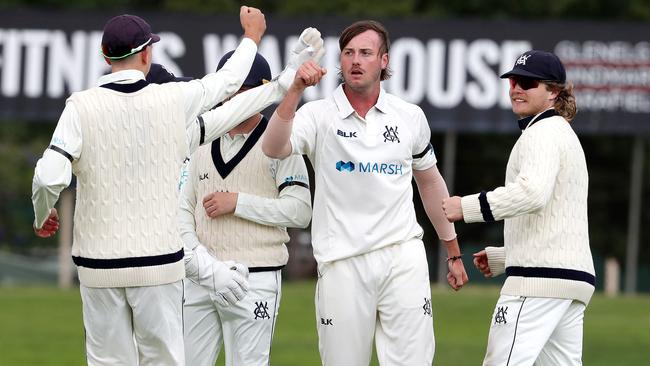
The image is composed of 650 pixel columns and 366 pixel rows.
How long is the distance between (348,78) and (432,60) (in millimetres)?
16108

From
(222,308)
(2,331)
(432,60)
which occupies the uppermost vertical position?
(432,60)

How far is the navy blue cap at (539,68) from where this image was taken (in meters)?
7.73

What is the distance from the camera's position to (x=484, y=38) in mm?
23922

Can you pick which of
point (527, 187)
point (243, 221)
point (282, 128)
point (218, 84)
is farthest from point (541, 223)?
point (218, 84)

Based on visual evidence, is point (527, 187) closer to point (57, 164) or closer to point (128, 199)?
point (128, 199)

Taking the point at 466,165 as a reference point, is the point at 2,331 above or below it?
below

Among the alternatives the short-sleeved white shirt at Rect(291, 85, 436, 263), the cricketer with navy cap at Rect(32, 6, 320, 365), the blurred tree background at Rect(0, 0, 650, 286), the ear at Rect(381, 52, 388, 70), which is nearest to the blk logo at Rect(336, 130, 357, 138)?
the short-sleeved white shirt at Rect(291, 85, 436, 263)

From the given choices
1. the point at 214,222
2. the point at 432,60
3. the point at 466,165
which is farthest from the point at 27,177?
the point at 214,222

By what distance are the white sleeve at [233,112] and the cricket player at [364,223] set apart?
19 cm

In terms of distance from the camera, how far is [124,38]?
7.16 meters

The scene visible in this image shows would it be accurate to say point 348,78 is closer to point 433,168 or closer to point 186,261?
point 433,168

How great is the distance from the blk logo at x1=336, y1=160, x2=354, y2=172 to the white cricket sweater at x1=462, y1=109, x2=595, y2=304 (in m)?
0.62

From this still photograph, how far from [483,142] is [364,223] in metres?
27.2

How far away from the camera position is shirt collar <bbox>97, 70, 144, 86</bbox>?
7.18 metres
